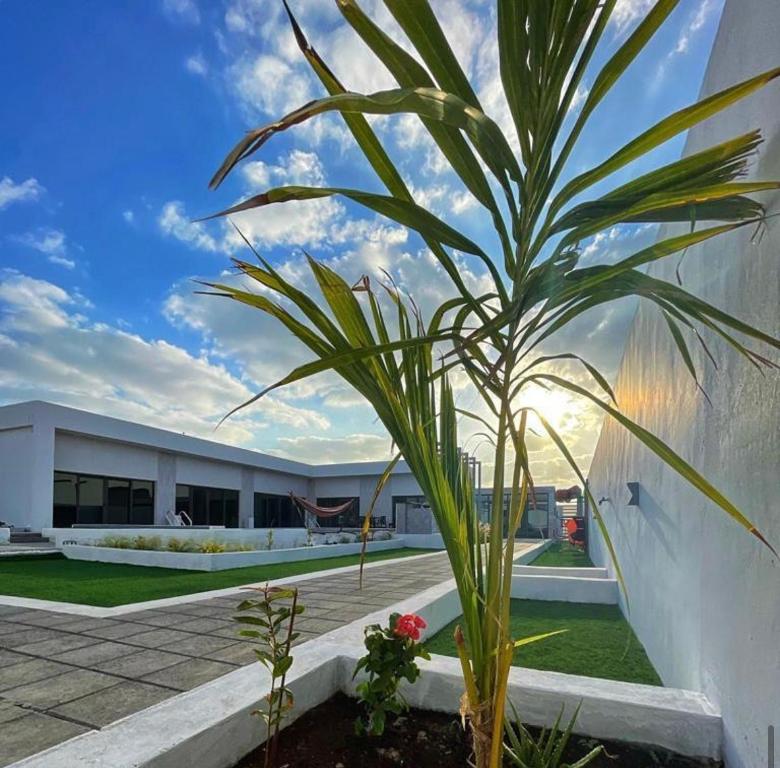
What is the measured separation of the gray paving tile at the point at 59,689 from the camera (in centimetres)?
224

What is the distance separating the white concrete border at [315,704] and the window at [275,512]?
20885 mm

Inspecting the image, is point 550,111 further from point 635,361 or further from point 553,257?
point 635,361

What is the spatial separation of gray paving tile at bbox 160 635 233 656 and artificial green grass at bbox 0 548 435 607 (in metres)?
1.96

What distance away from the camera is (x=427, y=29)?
1.09 metres

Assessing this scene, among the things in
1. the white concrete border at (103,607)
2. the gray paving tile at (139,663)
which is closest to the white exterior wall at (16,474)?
the white concrete border at (103,607)

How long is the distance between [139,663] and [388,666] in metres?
1.83

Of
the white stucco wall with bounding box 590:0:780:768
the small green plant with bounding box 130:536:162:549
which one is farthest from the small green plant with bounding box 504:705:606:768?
the small green plant with bounding box 130:536:162:549

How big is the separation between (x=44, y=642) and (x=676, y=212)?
414 centimetres

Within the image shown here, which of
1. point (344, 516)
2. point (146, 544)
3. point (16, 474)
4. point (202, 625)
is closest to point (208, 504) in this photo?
point (16, 474)

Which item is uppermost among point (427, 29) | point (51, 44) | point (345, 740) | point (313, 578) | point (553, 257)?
point (51, 44)

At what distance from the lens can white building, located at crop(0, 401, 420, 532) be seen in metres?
12.9

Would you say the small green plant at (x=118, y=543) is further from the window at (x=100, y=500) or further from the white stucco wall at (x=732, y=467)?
the white stucco wall at (x=732, y=467)

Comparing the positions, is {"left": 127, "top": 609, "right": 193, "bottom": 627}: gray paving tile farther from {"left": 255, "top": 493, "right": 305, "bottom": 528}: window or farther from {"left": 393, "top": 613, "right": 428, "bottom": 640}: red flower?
{"left": 255, "top": 493, "right": 305, "bottom": 528}: window

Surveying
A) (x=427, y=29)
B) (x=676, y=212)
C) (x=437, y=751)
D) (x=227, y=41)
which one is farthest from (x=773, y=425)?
(x=227, y=41)
